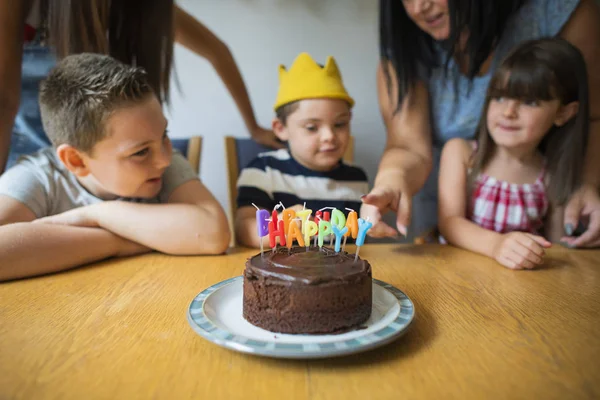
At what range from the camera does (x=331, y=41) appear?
1561 millimetres

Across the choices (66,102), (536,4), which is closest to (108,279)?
(66,102)

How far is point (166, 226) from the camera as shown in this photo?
99 cm

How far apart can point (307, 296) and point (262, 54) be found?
1.24 meters

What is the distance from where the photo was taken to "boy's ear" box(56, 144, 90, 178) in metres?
0.98

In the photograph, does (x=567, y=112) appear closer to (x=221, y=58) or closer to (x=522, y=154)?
(x=522, y=154)

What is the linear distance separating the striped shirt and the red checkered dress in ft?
1.41

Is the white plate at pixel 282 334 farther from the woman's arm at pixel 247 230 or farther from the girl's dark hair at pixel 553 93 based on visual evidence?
the girl's dark hair at pixel 553 93

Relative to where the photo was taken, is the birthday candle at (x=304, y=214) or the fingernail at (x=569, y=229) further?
the fingernail at (x=569, y=229)

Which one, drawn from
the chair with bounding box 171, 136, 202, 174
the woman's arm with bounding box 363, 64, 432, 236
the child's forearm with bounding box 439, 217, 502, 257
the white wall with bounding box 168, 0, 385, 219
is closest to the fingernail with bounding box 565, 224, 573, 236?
the child's forearm with bounding box 439, 217, 502, 257

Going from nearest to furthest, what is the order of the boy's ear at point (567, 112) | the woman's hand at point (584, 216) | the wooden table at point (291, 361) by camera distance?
1. the wooden table at point (291, 361)
2. the woman's hand at point (584, 216)
3. the boy's ear at point (567, 112)

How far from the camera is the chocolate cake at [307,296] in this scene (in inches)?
22.6

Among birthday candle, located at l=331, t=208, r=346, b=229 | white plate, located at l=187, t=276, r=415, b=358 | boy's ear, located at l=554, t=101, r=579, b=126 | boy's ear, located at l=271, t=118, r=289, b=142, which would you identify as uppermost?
boy's ear, located at l=554, t=101, r=579, b=126

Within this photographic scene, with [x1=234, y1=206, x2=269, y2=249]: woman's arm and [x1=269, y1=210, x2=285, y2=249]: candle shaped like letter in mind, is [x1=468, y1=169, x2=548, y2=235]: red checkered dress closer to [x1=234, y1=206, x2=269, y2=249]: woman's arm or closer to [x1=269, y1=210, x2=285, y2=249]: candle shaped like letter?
[x1=234, y1=206, x2=269, y2=249]: woman's arm

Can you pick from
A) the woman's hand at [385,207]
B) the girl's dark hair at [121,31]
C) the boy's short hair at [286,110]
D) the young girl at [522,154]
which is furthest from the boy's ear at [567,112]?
the girl's dark hair at [121,31]
